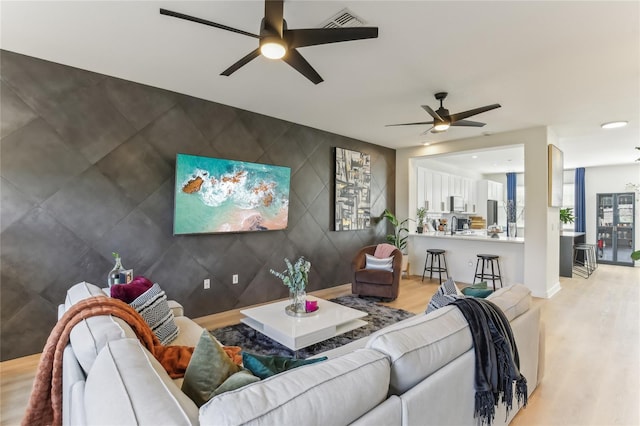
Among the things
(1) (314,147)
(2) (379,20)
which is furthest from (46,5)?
(1) (314,147)

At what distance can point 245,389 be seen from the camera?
86cm

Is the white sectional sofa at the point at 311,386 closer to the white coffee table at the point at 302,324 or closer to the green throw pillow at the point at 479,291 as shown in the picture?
the green throw pillow at the point at 479,291

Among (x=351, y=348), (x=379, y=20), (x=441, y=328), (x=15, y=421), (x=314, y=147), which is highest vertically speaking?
(x=379, y=20)

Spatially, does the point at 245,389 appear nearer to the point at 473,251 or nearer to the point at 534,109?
the point at 534,109

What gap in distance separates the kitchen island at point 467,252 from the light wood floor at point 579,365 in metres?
0.74

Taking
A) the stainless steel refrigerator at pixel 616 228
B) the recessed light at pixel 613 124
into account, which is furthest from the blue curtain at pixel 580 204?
the recessed light at pixel 613 124

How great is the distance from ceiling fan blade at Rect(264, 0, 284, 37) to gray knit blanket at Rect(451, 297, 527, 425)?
6.25 ft

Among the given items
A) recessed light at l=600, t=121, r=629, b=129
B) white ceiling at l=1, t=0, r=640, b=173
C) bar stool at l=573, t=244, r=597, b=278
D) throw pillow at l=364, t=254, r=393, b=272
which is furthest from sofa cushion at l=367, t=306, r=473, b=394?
bar stool at l=573, t=244, r=597, b=278

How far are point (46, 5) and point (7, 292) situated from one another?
2.34m

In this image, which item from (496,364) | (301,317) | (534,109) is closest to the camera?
(496,364)

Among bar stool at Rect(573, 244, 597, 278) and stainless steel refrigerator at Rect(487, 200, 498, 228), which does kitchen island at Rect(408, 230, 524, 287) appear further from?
stainless steel refrigerator at Rect(487, 200, 498, 228)

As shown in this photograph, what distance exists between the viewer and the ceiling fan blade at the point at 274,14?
1.80 meters

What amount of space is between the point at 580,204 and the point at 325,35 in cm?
948

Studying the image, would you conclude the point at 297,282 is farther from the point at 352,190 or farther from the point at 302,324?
the point at 352,190
